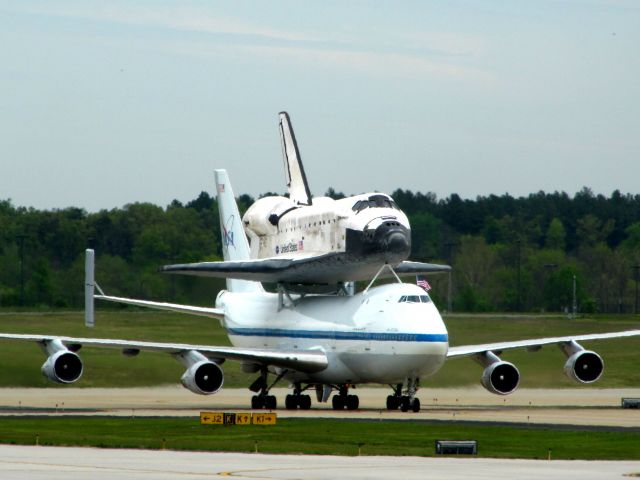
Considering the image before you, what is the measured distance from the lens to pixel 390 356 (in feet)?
175

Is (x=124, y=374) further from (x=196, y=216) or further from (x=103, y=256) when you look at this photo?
(x=196, y=216)

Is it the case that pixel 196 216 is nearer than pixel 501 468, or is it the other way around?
pixel 501 468

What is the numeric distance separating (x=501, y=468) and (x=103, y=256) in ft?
226

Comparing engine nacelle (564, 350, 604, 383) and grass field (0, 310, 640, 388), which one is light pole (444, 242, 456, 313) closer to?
grass field (0, 310, 640, 388)

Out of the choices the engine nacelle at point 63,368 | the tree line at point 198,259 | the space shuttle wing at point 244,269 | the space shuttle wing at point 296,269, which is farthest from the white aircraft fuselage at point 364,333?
the tree line at point 198,259

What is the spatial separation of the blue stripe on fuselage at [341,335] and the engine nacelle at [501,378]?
3450mm

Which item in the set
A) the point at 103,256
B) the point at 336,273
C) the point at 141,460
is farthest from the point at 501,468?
the point at 103,256

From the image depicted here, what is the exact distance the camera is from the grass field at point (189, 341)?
212 ft

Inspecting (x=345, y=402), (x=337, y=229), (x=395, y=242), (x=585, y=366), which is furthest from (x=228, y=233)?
(x=585, y=366)

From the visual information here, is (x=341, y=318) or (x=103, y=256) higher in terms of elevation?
(x=103, y=256)

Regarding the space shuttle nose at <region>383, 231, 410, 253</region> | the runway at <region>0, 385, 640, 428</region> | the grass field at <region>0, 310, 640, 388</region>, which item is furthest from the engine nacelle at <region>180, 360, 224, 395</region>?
the grass field at <region>0, 310, 640, 388</region>

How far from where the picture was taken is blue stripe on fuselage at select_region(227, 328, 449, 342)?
5244 centimetres

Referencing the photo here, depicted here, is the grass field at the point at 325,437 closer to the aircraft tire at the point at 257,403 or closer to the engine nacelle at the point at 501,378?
the aircraft tire at the point at 257,403

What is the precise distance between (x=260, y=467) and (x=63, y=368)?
77.8ft
